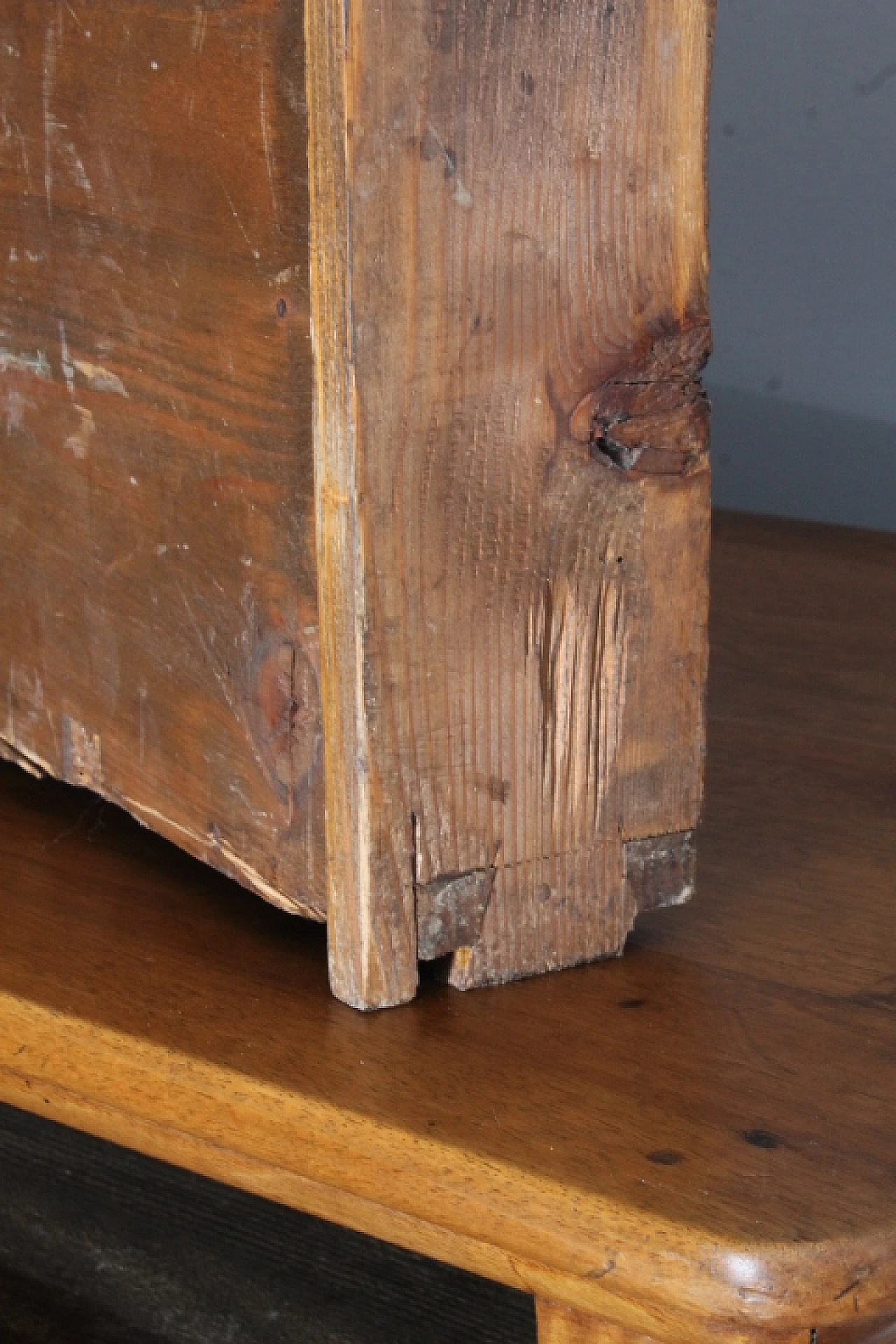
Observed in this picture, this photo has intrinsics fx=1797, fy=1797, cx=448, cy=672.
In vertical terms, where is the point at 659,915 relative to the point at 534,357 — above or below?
below

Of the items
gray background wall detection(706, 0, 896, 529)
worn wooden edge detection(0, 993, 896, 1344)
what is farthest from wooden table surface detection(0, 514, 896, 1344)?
gray background wall detection(706, 0, 896, 529)

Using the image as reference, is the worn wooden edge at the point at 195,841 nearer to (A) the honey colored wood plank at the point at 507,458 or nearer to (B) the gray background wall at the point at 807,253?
(A) the honey colored wood plank at the point at 507,458

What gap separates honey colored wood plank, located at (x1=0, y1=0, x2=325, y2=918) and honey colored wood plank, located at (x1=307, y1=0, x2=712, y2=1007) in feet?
0.12

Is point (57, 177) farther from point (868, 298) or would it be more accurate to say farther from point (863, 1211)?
point (868, 298)

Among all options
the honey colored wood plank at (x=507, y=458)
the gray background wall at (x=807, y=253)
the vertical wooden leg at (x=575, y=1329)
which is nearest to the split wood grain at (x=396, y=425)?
the honey colored wood plank at (x=507, y=458)

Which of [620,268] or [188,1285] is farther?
[188,1285]

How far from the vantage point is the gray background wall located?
213 cm

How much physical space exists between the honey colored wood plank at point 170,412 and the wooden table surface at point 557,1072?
6 cm

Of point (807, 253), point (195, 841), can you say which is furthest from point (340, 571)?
point (807, 253)

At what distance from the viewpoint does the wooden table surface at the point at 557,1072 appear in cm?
64

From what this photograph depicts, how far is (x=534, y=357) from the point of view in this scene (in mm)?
728

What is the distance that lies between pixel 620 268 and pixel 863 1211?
0.38m

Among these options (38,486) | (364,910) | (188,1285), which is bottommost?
(188,1285)

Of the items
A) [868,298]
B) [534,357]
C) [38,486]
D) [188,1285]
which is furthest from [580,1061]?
[868,298]
